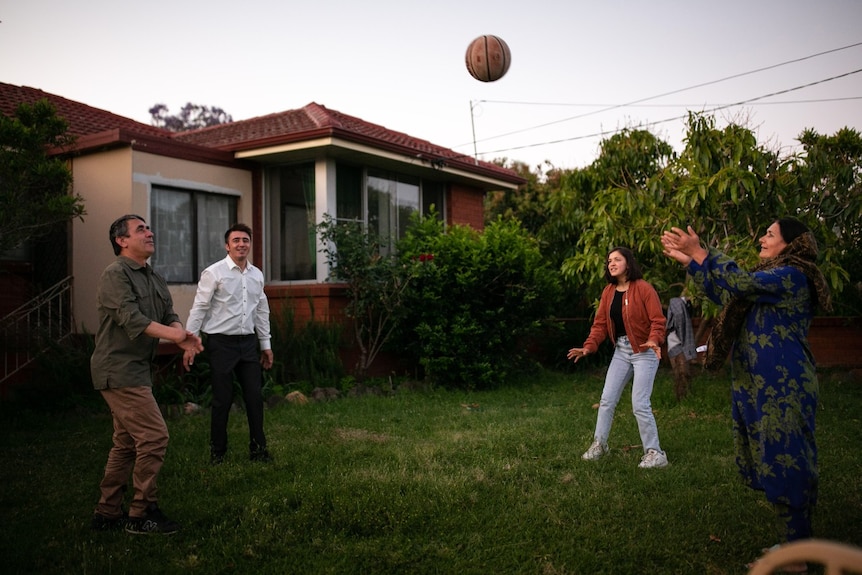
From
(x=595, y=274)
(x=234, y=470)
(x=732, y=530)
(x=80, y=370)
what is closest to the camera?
(x=732, y=530)

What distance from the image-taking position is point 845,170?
30.8ft

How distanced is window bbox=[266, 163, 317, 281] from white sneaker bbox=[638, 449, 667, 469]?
773 centimetres

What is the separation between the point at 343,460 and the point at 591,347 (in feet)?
8.17

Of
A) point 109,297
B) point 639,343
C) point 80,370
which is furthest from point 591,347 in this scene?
point 80,370

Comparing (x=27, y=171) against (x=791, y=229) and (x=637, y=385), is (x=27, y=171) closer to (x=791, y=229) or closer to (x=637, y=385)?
(x=637, y=385)

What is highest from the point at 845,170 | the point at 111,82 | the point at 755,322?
the point at 111,82

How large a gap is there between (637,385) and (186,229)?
326 inches

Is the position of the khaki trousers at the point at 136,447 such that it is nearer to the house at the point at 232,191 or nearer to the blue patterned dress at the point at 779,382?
the blue patterned dress at the point at 779,382

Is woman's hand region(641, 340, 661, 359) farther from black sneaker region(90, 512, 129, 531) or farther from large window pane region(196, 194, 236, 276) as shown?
large window pane region(196, 194, 236, 276)

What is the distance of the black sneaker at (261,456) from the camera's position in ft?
20.6

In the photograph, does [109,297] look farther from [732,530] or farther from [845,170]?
[845,170]

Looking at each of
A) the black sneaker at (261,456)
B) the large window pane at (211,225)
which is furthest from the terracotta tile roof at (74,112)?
the black sneaker at (261,456)

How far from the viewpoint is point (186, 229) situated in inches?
457

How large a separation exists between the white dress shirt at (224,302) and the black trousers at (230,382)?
0.32 ft
